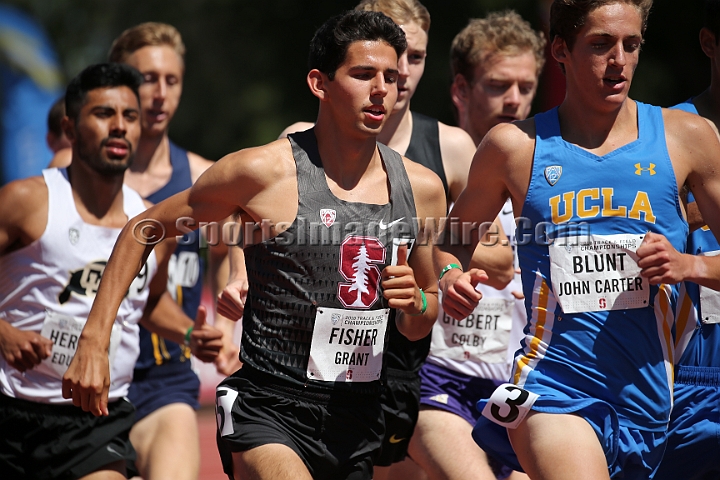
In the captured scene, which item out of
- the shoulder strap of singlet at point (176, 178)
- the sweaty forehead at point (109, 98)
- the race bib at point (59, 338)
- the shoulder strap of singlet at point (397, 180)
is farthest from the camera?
the shoulder strap of singlet at point (176, 178)

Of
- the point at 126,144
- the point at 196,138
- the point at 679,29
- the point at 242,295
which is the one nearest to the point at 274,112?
the point at 196,138

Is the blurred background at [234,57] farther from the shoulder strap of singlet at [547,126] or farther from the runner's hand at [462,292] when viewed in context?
the runner's hand at [462,292]

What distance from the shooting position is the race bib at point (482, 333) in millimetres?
5637

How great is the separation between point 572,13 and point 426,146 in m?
1.48

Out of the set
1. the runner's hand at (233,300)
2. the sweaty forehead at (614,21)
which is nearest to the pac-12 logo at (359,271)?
the runner's hand at (233,300)

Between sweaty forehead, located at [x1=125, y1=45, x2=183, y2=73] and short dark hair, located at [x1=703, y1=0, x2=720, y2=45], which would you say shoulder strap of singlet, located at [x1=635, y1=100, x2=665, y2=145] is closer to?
short dark hair, located at [x1=703, y1=0, x2=720, y2=45]

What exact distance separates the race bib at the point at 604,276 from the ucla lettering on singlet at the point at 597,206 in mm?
88

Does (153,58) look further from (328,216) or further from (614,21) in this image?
(614,21)

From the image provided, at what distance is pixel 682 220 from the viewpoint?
164 inches

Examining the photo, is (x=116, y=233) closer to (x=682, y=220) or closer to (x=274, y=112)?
(x=682, y=220)

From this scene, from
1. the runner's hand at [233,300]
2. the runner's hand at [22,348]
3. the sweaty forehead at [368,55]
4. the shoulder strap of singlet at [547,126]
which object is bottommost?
the runner's hand at [22,348]

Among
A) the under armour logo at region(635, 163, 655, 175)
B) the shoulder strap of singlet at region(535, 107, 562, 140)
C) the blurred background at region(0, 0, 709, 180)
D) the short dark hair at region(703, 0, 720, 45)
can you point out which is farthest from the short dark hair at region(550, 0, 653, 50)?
the blurred background at region(0, 0, 709, 180)

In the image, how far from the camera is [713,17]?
16.1 ft

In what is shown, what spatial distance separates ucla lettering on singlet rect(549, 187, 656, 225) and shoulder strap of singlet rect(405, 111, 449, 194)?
1.38m
